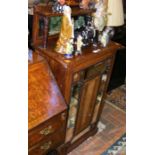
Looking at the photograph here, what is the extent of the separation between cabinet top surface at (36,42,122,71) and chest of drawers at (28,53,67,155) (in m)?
0.09

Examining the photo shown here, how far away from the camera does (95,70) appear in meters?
1.68

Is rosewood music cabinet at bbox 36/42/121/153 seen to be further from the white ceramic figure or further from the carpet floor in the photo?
the white ceramic figure

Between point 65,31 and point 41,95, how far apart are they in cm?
44

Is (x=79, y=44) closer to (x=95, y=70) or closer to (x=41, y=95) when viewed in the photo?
(x=95, y=70)

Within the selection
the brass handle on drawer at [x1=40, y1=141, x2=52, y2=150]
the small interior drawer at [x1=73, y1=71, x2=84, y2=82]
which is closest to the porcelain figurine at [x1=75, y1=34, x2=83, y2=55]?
the small interior drawer at [x1=73, y1=71, x2=84, y2=82]

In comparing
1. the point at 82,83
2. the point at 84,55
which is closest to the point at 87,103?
the point at 82,83

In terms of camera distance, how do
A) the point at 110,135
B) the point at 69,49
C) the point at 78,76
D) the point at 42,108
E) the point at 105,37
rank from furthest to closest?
the point at 110,135 < the point at 105,37 < the point at 78,76 < the point at 69,49 < the point at 42,108

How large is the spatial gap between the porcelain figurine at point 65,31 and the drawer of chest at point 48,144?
594 millimetres

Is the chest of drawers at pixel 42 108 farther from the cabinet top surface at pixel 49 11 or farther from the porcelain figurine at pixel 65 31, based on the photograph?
the cabinet top surface at pixel 49 11

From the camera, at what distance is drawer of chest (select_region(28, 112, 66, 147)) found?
1.29 metres
